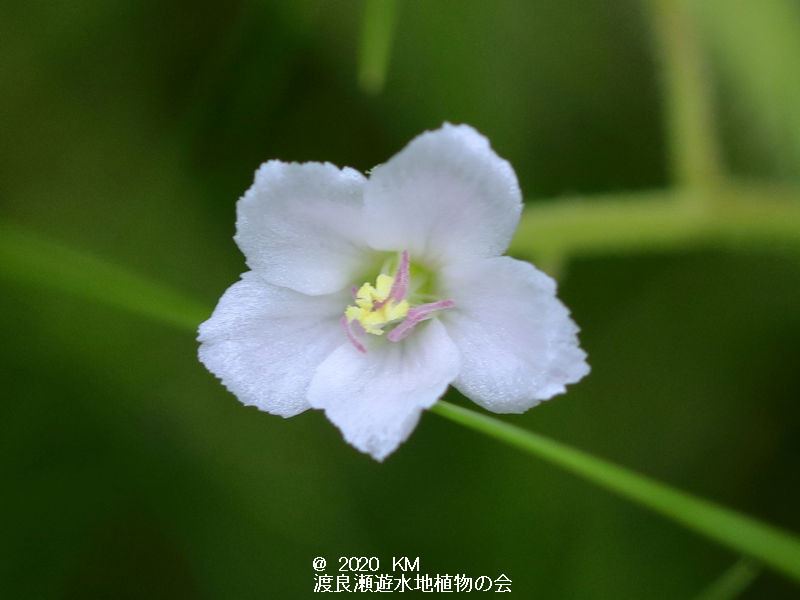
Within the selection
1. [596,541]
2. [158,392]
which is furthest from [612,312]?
[158,392]

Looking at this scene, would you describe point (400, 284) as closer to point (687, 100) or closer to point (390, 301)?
point (390, 301)

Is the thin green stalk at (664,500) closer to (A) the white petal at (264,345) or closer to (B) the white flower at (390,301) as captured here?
(B) the white flower at (390,301)

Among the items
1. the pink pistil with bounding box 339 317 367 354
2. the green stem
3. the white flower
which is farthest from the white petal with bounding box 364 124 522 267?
the green stem

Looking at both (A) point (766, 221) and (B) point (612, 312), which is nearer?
(A) point (766, 221)

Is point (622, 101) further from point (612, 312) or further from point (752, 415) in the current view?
point (752, 415)

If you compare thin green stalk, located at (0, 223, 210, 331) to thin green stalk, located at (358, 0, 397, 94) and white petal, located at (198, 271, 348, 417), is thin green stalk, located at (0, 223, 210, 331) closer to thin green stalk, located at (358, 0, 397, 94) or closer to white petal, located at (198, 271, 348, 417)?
white petal, located at (198, 271, 348, 417)

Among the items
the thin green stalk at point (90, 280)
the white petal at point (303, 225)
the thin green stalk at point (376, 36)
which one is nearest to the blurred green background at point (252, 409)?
the thin green stalk at point (90, 280)
